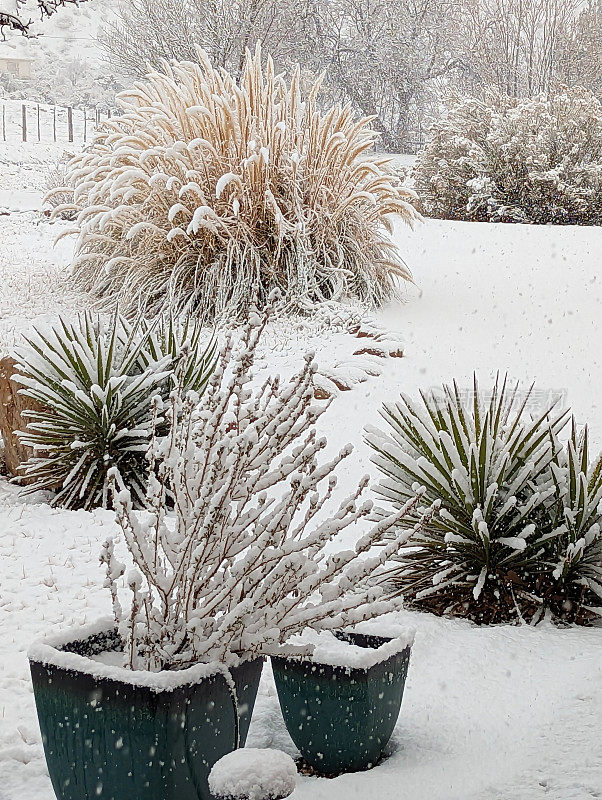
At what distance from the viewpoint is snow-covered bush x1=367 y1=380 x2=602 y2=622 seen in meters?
3.11

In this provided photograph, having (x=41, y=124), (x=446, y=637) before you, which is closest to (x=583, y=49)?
(x=41, y=124)

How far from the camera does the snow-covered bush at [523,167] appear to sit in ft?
45.4

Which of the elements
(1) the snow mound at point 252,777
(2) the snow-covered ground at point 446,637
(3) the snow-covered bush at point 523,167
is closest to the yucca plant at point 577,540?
(2) the snow-covered ground at point 446,637

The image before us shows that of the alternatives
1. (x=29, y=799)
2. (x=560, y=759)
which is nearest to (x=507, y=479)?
(x=560, y=759)

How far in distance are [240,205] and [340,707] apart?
19.3 feet

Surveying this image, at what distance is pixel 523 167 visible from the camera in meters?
14.0

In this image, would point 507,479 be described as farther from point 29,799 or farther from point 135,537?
point 29,799

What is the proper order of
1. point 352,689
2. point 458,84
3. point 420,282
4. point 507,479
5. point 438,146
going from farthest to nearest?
1. point 458,84
2. point 438,146
3. point 420,282
4. point 507,479
5. point 352,689

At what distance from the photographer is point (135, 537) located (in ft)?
6.53

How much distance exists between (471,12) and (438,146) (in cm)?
1339

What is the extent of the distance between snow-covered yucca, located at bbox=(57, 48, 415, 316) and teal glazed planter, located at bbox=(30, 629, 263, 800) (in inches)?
207

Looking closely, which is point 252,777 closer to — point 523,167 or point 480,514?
point 480,514

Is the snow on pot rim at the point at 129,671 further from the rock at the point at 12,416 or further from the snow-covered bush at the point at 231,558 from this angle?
the rock at the point at 12,416

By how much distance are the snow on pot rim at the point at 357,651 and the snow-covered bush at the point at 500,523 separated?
0.74m
